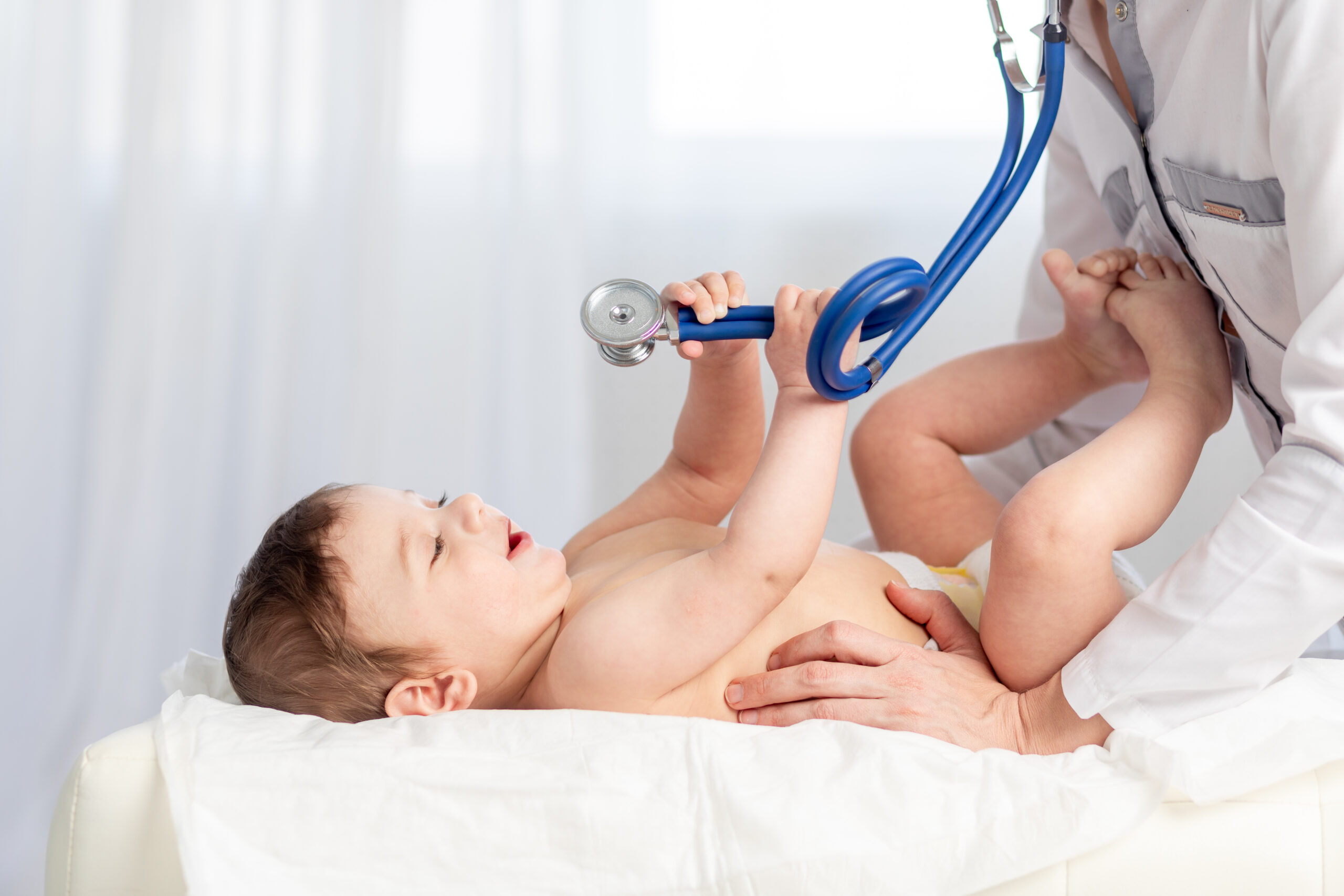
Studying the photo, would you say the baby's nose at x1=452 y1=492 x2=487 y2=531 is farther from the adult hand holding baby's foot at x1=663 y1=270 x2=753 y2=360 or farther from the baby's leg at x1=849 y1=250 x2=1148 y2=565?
the baby's leg at x1=849 y1=250 x2=1148 y2=565

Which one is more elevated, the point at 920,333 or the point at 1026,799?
the point at 920,333

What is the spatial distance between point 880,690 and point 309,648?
0.53m

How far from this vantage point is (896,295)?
0.85 meters

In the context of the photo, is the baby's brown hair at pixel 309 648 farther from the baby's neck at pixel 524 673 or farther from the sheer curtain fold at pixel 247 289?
the sheer curtain fold at pixel 247 289

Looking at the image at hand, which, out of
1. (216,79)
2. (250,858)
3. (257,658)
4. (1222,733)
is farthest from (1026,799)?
(216,79)

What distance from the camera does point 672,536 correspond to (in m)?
1.13

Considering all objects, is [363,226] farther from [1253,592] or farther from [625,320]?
[1253,592]

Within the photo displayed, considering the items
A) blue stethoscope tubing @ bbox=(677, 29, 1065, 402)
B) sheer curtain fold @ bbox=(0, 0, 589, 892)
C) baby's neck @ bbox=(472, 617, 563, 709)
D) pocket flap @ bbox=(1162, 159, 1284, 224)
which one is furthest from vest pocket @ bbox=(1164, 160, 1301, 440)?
sheer curtain fold @ bbox=(0, 0, 589, 892)

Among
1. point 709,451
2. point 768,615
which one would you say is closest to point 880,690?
point 768,615

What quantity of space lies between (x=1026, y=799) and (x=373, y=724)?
1.73 ft

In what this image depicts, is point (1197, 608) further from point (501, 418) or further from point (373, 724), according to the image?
point (501, 418)

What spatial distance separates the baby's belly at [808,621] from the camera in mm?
946

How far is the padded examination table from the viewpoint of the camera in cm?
74

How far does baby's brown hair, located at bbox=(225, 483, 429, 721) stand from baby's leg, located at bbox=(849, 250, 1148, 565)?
0.60 meters
